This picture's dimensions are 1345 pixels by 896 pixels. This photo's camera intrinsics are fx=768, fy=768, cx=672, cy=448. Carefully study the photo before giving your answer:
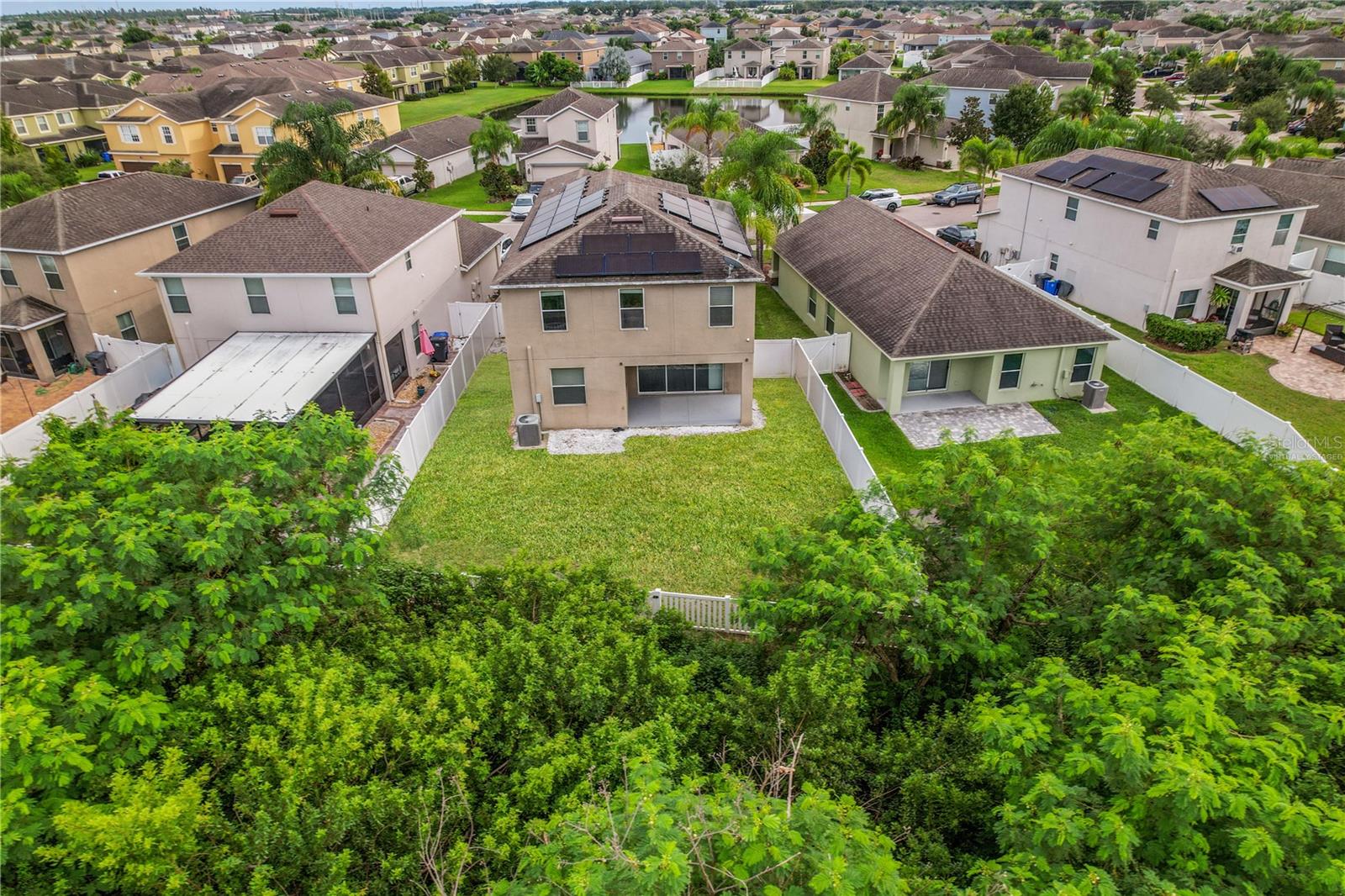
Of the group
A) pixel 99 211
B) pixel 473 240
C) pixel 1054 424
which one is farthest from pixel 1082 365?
pixel 99 211

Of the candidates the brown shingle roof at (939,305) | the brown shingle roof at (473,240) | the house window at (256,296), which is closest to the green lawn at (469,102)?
the brown shingle roof at (473,240)

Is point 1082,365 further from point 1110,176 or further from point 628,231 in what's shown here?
point 628,231

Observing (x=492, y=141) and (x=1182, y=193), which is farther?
(x=492, y=141)

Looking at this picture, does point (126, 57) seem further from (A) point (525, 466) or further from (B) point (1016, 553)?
(B) point (1016, 553)

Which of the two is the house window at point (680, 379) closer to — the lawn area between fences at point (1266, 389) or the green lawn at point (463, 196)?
the lawn area between fences at point (1266, 389)

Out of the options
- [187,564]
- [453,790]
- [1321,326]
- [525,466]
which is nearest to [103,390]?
[525,466]
